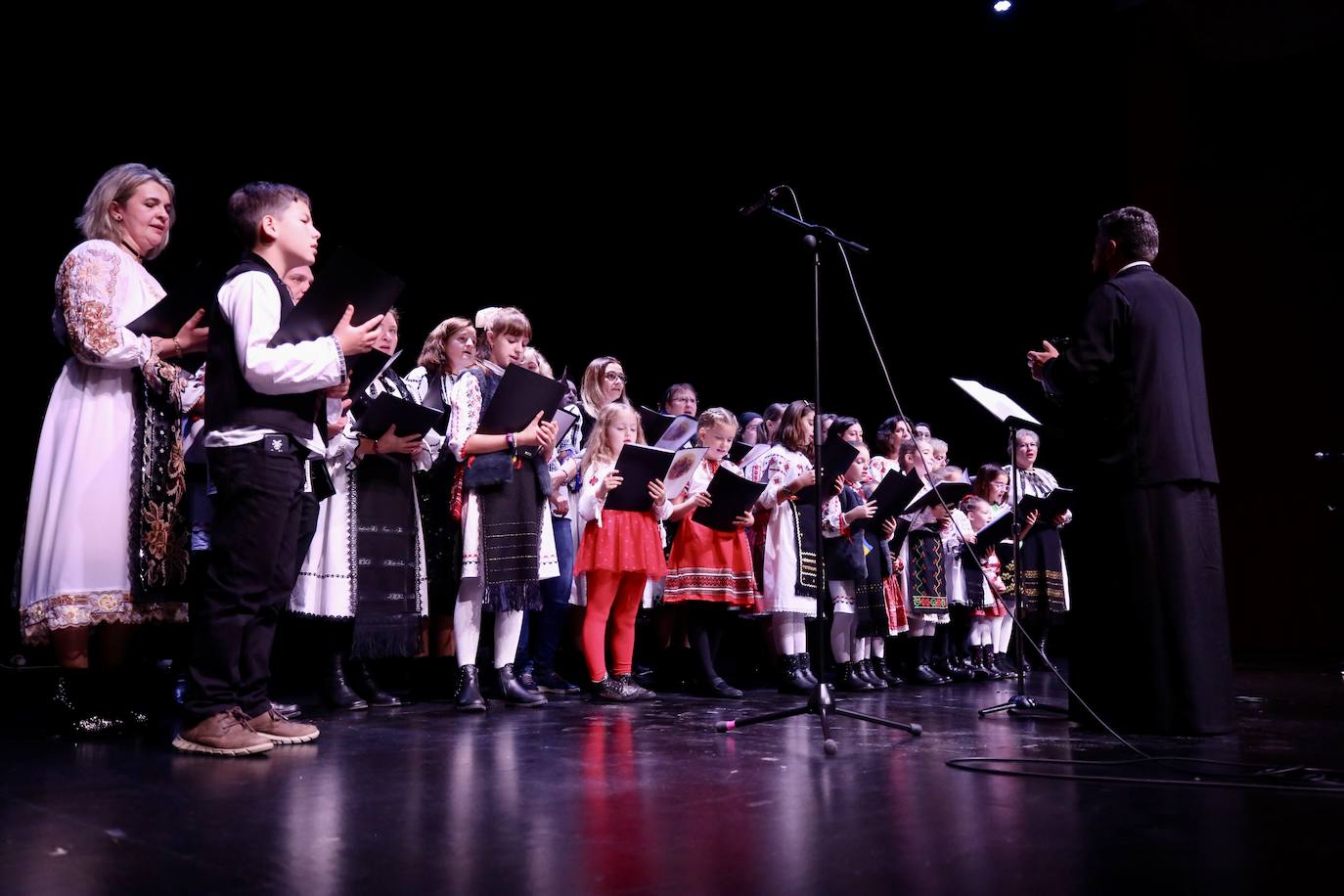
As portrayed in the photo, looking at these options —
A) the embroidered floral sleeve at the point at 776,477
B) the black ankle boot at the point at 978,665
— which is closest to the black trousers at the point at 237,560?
the embroidered floral sleeve at the point at 776,477

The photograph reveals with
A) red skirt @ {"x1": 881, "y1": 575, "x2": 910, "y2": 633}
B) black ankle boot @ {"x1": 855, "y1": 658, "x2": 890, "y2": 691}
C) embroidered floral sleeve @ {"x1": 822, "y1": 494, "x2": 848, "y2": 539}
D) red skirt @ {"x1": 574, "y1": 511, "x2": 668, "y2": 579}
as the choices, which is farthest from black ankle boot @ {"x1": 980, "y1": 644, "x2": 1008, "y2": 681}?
red skirt @ {"x1": 574, "y1": 511, "x2": 668, "y2": 579}

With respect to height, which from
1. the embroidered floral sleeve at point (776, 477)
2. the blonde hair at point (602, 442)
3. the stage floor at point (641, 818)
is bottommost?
the stage floor at point (641, 818)

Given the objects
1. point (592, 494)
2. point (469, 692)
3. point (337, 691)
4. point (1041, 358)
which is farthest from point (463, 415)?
point (1041, 358)

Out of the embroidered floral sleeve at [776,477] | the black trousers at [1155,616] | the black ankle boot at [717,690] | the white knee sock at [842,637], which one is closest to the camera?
the black trousers at [1155,616]

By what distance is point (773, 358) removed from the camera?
26.2ft

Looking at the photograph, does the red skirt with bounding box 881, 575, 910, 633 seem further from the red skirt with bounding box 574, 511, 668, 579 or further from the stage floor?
the stage floor

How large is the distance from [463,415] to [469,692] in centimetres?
103

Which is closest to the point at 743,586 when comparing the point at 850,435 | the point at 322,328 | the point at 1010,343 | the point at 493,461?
the point at 850,435

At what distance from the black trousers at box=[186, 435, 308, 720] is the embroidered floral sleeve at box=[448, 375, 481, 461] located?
3.54 ft

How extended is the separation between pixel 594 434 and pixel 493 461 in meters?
0.82

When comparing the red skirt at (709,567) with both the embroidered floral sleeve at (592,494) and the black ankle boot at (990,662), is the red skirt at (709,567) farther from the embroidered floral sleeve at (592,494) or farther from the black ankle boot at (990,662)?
the black ankle boot at (990,662)

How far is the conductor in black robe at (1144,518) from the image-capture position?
302cm

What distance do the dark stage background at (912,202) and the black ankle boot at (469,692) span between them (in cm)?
281

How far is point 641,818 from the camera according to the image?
1849 millimetres
